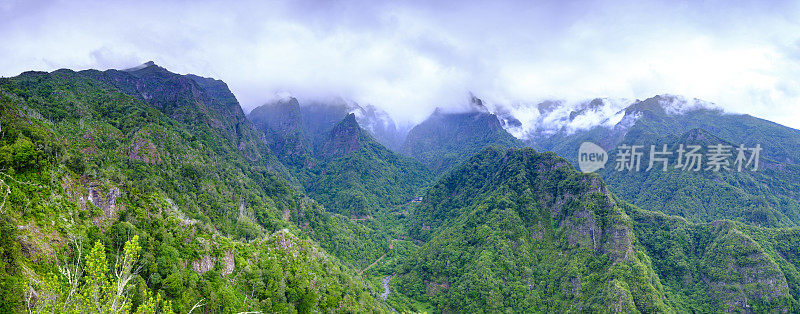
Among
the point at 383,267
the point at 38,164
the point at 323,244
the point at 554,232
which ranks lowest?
the point at 383,267

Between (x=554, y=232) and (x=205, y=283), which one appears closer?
(x=205, y=283)

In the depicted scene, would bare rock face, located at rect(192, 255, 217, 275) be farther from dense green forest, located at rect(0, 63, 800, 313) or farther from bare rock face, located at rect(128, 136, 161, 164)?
bare rock face, located at rect(128, 136, 161, 164)

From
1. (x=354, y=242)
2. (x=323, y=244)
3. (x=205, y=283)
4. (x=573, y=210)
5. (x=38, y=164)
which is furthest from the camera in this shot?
(x=354, y=242)

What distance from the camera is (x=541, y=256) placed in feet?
484

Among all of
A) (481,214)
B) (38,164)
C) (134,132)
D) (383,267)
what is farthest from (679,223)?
(134,132)

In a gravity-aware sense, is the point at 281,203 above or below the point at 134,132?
below

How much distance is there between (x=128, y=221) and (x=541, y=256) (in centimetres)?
14748

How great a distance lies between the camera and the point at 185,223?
6719 centimetres

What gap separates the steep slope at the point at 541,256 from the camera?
117 m

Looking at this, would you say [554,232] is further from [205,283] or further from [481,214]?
[205,283]

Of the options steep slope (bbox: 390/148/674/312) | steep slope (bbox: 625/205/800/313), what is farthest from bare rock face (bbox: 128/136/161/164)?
steep slope (bbox: 625/205/800/313)

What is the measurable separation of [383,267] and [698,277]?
137714mm

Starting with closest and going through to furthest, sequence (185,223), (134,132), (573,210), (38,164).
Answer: (38,164), (185,223), (134,132), (573,210)

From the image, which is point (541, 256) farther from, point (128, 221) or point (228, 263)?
point (128, 221)
